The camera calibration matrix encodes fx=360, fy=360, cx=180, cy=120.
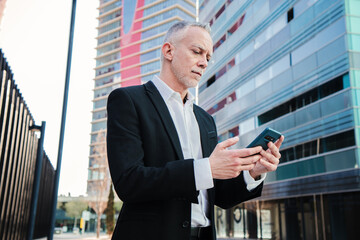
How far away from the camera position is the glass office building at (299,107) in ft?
49.4

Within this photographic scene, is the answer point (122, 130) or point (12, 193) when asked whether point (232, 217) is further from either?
point (122, 130)

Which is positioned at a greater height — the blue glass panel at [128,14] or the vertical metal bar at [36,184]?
the blue glass panel at [128,14]

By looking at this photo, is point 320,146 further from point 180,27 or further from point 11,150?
point 180,27

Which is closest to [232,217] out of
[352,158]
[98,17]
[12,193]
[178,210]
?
[352,158]

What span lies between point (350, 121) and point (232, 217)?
13329 mm

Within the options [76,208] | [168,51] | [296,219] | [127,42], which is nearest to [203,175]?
[168,51]

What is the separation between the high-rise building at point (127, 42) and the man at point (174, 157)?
66.3 meters

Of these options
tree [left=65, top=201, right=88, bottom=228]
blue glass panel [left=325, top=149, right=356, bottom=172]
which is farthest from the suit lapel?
tree [left=65, top=201, right=88, bottom=228]

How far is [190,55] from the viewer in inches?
80.4

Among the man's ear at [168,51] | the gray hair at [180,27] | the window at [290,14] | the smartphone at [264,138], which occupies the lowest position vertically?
the smartphone at [264,138]

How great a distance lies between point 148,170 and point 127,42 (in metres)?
79.9

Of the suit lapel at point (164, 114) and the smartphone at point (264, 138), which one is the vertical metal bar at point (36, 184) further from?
→ the smartphone at point (264, 138)

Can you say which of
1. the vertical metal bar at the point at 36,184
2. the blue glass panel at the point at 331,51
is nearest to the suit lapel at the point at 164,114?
the vertical metal bar at the point at 36,184

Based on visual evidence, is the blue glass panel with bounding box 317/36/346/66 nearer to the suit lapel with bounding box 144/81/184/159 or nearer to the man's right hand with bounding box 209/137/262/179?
the suit lapel with bounding box 144/81/184/159
